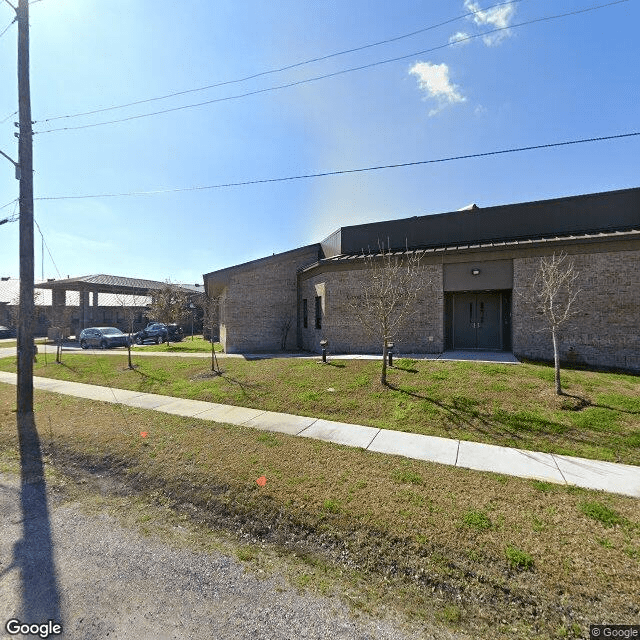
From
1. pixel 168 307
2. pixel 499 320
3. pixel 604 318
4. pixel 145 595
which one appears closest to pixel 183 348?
pixel 168 307

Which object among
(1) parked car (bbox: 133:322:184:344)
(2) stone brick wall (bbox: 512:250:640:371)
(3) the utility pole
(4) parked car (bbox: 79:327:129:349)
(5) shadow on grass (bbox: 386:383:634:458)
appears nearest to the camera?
(5) shadow on grass (bbox: 386:383:634:458)

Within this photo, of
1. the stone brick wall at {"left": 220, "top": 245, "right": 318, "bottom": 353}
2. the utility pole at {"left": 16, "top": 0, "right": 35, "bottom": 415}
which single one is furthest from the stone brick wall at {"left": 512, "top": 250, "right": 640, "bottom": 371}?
the utility pole at {"left": 16, "top": 0, "right": 35, "bottom": 415}

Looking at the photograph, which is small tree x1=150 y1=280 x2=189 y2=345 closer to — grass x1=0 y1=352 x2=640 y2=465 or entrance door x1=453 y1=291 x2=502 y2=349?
grass x1=0 y1=352 x2=640 y2=465

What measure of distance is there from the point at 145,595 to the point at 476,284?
1371 cm

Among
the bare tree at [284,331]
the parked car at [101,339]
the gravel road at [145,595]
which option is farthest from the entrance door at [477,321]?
the parked car at [101,339]

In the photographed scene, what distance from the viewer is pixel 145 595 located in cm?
289

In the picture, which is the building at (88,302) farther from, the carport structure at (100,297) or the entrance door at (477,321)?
the entrance door at (477,321)

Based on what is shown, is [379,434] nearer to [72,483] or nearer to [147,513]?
[147,513]

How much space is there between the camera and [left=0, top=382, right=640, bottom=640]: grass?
2768mm

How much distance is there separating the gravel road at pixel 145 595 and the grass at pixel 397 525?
24 cm

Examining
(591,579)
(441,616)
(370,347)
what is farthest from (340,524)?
(370,347)

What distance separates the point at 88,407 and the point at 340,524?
8.40 metres

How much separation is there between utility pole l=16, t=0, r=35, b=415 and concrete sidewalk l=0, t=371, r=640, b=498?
246cm

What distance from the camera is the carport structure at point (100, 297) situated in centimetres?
3378
